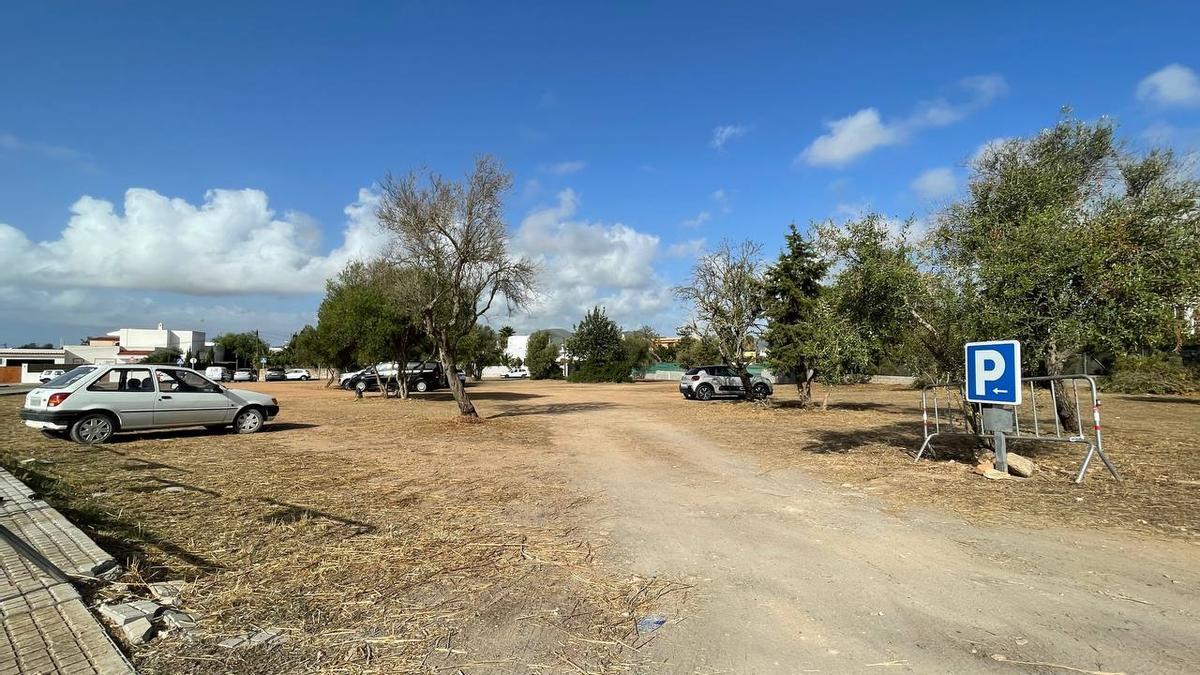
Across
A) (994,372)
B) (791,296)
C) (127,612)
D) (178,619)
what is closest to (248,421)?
(127,612)

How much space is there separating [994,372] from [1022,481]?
153cm

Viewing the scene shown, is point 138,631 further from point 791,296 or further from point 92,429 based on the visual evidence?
point 791,296

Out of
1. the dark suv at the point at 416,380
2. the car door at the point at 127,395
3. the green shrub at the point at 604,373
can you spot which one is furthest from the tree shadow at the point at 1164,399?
the green shrub at the point at 604,373

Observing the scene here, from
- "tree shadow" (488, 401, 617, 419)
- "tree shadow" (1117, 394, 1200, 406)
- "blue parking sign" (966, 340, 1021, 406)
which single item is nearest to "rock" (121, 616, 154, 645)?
"blue parking sign" (966, 340, 1021, 406)

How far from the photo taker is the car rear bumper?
12078 mm

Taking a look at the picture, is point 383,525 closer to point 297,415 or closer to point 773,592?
point 773,592

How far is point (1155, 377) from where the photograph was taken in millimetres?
33062

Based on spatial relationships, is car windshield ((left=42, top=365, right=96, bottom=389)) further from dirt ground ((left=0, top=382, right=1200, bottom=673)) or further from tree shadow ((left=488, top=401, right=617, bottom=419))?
tree shadow ((left=488, top=401, right=617, bottom=419))

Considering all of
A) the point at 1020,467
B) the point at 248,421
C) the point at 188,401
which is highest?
the point at 188,401

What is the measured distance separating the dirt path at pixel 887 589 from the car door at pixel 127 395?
10.9m

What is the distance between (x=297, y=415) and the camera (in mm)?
21281

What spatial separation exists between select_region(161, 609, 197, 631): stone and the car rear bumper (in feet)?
36.3

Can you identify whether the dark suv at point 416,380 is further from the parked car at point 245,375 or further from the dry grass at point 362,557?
the parked car at point 245,375

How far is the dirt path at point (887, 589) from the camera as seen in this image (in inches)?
138
